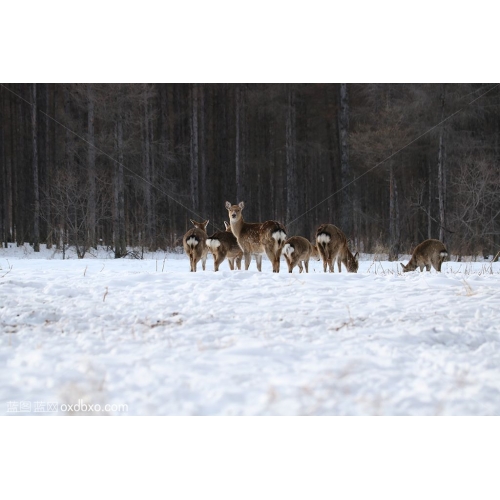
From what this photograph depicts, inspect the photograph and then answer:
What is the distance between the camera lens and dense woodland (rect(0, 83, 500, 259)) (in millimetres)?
20000

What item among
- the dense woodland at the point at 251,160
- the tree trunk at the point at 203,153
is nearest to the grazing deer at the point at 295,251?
the dense woodland at the point at 251,160

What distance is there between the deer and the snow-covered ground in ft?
11.3

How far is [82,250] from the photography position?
63.3ft

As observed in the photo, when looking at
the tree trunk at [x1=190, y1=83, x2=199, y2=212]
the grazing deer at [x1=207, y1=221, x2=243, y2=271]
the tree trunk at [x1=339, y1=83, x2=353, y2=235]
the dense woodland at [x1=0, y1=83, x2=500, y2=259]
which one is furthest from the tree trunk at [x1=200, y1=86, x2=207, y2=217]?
the grazing deer at [x1=207, y1=221, x2=243, y2=271]

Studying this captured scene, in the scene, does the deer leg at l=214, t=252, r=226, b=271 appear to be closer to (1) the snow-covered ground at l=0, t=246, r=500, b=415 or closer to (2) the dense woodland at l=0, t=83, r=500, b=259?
(1) the snow-covered ground at l=0, t=246, r=500, b=415

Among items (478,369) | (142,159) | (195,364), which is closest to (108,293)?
(195,364)

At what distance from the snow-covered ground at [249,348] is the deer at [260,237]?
343 centimetres

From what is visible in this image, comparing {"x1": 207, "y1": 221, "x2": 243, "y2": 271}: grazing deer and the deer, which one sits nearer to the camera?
the deer

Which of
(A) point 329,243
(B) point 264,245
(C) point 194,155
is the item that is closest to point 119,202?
(C) point 194,155

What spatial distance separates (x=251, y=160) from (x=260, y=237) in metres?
19.7

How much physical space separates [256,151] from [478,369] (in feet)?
88.3

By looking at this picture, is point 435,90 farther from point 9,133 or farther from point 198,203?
point 9,133

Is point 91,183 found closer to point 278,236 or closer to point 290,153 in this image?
point 290,153

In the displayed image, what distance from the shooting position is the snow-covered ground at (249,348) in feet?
10.8
